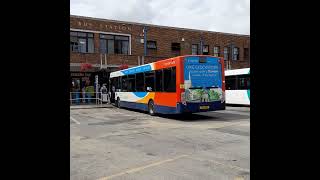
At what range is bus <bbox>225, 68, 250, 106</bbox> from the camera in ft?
72.0

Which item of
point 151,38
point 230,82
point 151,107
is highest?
point 151,38

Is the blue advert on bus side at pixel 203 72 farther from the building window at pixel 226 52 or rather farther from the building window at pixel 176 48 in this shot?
the building window at pixel 226 52

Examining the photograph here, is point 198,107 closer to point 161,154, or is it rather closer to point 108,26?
point 161,154

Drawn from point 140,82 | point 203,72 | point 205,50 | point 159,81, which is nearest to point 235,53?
point 205,50

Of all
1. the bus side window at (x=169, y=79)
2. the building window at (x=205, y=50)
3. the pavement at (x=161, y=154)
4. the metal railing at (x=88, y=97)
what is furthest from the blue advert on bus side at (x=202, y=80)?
the building window at (x=205, y=50)

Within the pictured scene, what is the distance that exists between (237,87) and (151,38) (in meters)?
13.8

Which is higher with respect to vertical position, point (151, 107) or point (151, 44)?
point (151, 44)

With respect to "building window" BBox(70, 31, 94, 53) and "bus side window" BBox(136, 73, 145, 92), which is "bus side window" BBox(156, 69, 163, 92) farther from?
"building window" BBox(70, 31, 94, 53)

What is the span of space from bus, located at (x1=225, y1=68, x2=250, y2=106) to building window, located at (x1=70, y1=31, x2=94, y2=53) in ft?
43.6

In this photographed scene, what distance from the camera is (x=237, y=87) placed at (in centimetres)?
2303

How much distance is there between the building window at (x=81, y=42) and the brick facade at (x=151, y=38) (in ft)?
1.35
